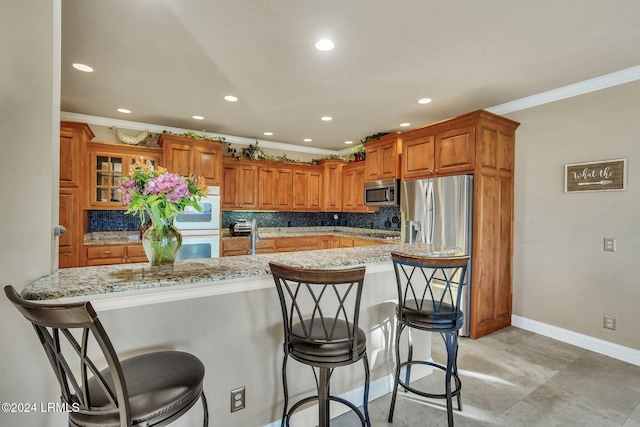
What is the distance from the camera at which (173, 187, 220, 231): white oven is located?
4.14 m

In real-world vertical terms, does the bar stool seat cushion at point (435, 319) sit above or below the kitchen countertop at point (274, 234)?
below

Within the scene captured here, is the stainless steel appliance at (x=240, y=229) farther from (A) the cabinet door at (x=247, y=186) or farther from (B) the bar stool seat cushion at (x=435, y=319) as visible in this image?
(B) the bar stool seat cushion at (x=435, y=319)

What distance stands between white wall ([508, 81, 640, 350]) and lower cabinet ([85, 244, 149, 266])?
455 centimetres

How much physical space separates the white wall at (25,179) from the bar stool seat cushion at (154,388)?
0.38 m

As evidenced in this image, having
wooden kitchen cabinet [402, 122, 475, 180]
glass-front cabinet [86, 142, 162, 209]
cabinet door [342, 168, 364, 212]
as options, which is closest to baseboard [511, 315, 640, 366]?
wooden kitchen cabinet [402, 122, 475, 180]

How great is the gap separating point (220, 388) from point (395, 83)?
2.92 metres

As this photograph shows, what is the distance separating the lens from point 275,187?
5.40m

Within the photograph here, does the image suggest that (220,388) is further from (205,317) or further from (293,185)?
(293,185)

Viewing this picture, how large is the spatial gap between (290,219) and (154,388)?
16.8 feet

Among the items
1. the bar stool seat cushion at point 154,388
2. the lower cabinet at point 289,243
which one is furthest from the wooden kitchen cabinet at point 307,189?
the bar stool seat cushion at point 154,388

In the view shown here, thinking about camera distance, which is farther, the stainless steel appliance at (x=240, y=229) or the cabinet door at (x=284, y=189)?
the cabinet door at (x=284, y=189)

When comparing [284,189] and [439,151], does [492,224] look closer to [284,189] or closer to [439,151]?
[439,151]

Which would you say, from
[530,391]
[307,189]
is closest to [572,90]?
[530,391]

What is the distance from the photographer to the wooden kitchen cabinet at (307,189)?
18.6 feet
